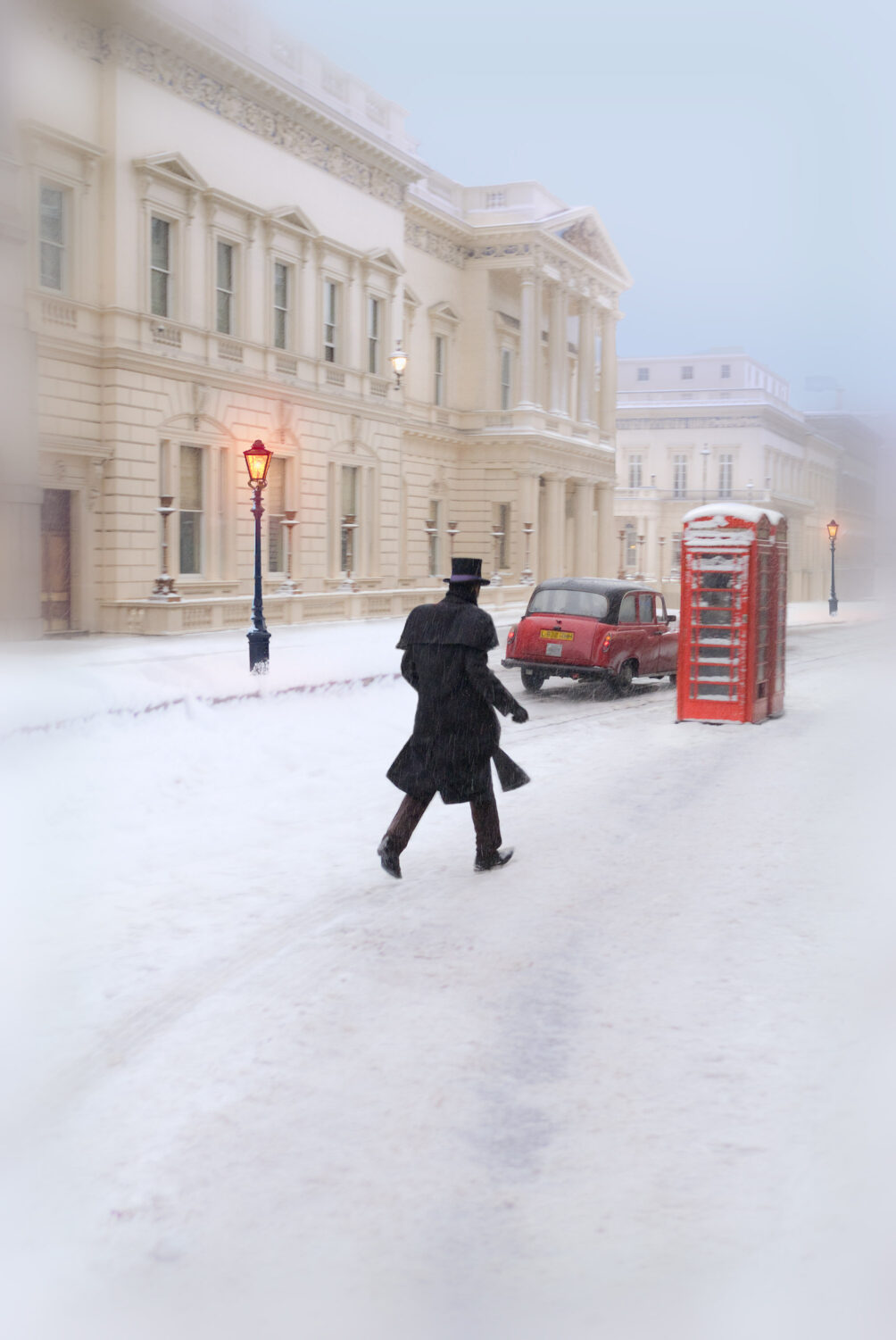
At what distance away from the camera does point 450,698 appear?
7035mm

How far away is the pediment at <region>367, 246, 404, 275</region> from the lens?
114 ft

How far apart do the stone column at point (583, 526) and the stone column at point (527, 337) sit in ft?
22.8

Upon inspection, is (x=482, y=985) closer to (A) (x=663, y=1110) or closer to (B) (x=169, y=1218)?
(A) (x=663, y=1110)

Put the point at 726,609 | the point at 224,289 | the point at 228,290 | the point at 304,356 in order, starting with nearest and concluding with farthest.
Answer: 1. the point at 726,609
2. the point at 224,289
3. the point at 228,290
4. the point at 304,356

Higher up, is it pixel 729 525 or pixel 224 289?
pixel 224 289

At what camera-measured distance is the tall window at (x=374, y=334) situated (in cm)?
3577

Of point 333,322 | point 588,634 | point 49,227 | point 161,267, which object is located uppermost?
point 333,322

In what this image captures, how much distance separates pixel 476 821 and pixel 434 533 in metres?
36.7

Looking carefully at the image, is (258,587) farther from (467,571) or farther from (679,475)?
(679,475)

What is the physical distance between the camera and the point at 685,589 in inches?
583

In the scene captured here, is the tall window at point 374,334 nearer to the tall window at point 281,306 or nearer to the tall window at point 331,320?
the tall window at point 331,320

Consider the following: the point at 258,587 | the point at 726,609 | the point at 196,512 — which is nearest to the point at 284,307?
the point at 196,512

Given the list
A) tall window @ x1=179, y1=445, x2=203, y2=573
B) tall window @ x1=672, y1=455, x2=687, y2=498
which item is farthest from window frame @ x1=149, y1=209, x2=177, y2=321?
tall window @ x1=672, y1=455, x2=687, y2=498

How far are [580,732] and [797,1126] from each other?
1030 cm
